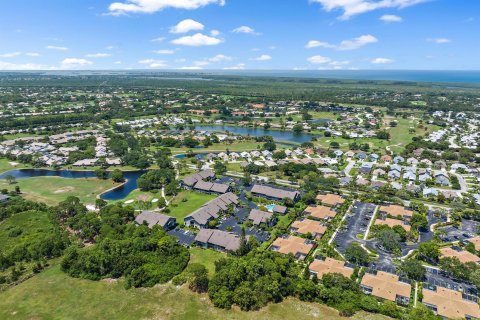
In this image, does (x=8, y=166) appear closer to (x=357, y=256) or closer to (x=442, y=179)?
(x=357, y=256)

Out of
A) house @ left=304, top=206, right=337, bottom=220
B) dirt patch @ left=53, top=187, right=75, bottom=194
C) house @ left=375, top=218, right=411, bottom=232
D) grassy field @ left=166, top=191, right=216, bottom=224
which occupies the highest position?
house @ left=375, top=218, right=411, bottom=232

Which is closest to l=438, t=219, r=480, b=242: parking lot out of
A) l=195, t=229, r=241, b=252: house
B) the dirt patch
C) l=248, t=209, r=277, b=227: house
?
l=248, t=209, r=277, b=227: house

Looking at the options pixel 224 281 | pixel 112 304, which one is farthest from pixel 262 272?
pixel 112 304

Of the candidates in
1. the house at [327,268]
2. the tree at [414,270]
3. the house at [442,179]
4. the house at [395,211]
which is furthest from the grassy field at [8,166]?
the house at [442,179]

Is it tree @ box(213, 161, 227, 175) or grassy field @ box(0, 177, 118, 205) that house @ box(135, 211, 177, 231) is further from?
tree @ box(213, 161, 227, 175)

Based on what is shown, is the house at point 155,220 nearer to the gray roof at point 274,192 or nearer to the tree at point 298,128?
the gray roof at point 274,192
